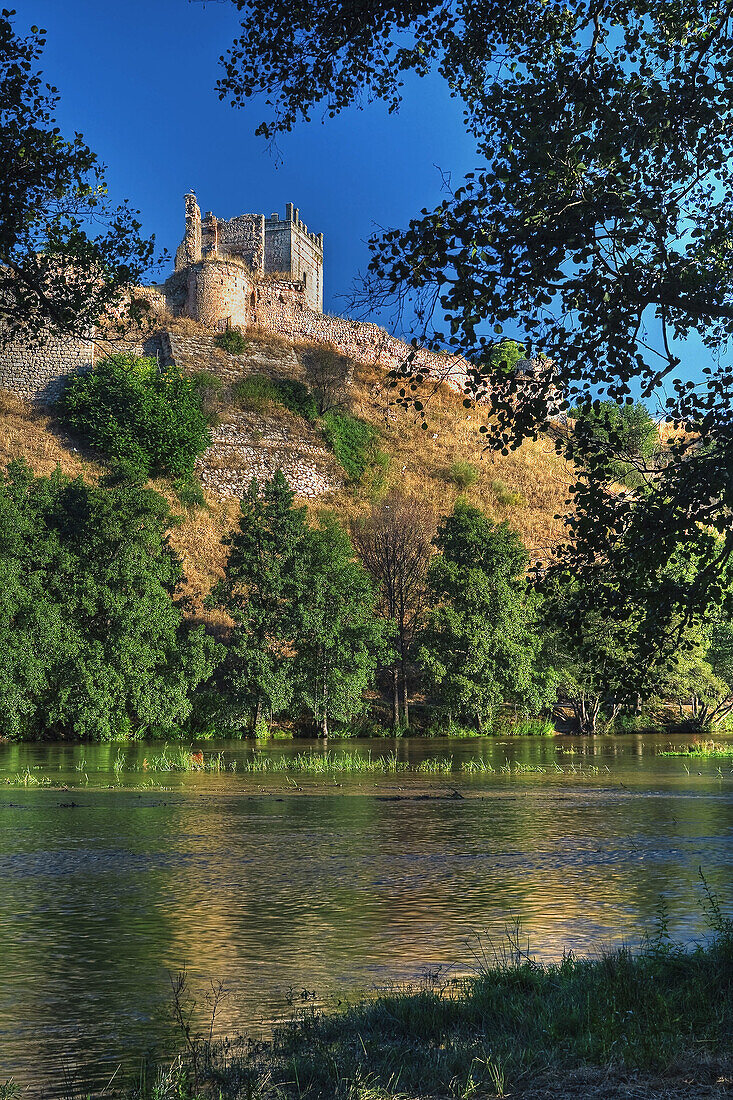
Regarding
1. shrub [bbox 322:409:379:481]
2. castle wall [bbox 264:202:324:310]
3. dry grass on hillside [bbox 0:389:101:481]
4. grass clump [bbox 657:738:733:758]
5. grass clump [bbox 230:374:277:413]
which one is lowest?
grass clump [bbox 657:738:733:758]

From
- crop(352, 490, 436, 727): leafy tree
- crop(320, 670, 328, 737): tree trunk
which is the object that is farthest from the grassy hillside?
crop(320, 670, 328, 737): tree trunk

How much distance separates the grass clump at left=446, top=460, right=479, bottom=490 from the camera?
76.8 m

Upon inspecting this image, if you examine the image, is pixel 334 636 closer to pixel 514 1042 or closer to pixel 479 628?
pixel 479 628

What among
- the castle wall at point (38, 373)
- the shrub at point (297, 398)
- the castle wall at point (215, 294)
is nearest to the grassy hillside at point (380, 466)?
the shrub at point (297, 398)

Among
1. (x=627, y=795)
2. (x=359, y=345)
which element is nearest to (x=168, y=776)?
(x=627, y=795)

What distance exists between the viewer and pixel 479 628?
4647 cm

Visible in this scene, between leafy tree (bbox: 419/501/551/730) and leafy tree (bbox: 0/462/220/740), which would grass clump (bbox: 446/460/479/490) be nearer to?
leafy tree (bbox: 419/501/551/730)

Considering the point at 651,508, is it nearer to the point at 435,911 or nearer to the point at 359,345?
the point at 435,911

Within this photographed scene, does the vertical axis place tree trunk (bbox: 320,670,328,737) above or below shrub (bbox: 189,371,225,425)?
below

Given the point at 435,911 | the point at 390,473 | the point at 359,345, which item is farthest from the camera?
the point at 359,345

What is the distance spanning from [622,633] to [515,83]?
483 cm

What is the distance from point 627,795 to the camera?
80.9 ft

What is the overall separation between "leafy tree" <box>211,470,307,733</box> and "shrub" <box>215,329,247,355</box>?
33.8 m

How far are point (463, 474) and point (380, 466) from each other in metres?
6.44
